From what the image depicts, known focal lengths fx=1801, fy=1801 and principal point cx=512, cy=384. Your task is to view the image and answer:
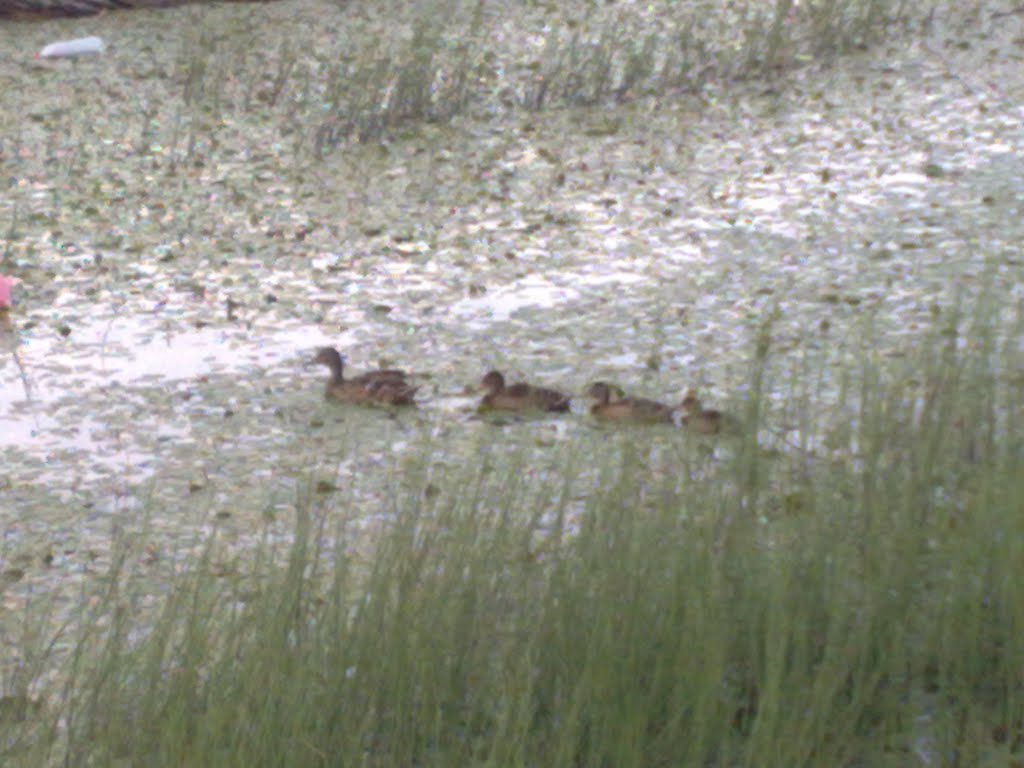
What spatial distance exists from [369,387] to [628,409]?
527 mm

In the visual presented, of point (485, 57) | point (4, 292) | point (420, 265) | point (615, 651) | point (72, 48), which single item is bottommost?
point (615, 651)

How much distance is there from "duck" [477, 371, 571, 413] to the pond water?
4cm

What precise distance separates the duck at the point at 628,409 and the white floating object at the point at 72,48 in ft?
12.2

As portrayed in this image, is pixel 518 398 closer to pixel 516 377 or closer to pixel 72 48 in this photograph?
pixel 516 377

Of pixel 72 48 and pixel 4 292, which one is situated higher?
pixel 72 48

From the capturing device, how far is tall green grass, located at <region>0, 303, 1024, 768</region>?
2.09 m

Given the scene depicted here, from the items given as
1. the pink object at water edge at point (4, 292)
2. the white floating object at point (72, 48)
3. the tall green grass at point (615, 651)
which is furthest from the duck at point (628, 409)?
the white floating object at point (72, 48)

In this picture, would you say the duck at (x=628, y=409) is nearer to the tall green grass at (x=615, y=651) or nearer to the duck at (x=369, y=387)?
the duck at (x=369, y=387)

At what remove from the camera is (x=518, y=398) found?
339 cm

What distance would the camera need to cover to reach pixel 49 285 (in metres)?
4.32

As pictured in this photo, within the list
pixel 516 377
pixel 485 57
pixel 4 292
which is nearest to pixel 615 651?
pixel 516 377

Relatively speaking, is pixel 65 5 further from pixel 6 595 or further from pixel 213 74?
pixel 6 595

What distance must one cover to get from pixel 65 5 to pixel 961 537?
550 cm

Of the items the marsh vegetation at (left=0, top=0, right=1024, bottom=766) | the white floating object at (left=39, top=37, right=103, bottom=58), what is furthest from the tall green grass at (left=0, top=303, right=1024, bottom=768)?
the white floating object at (left=39, top=37, right=103, bottom=58)
